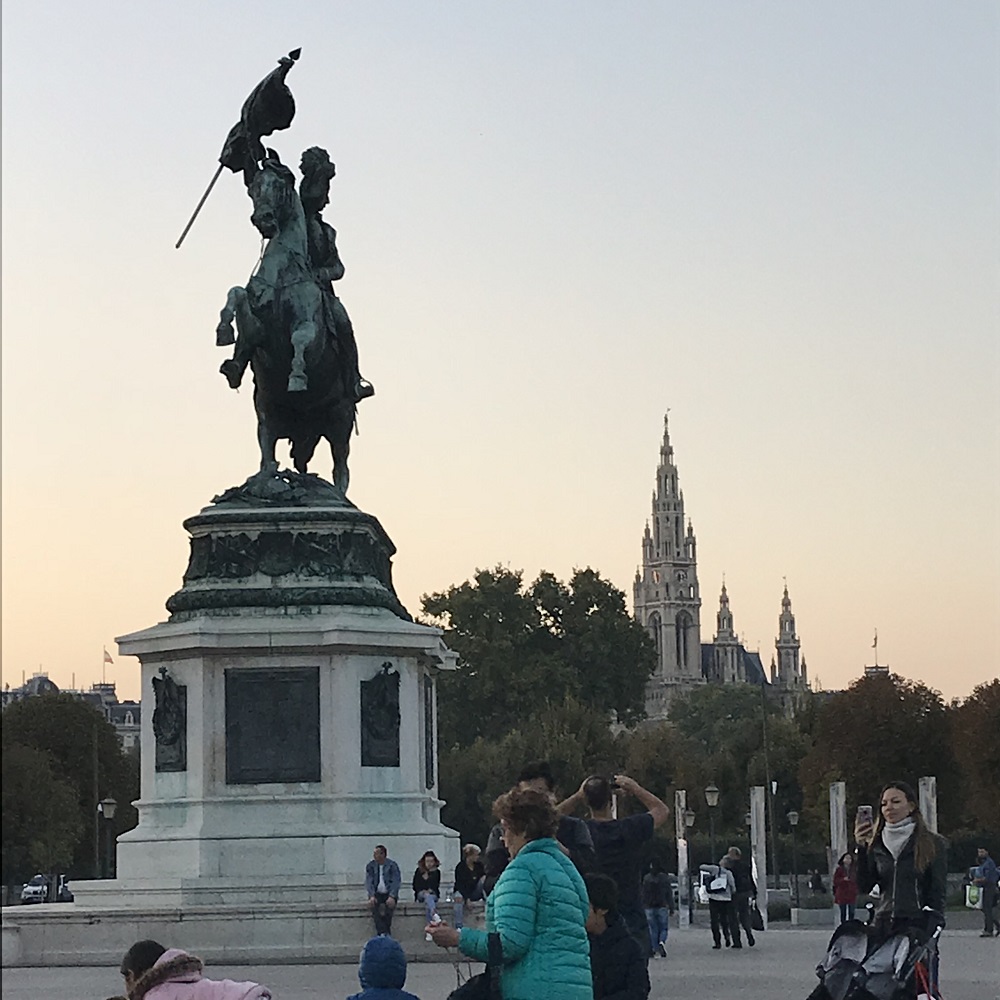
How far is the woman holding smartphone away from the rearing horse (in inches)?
701

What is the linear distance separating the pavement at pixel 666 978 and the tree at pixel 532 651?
71647 mm

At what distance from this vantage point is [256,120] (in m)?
31.6

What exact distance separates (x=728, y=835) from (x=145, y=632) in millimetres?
77069

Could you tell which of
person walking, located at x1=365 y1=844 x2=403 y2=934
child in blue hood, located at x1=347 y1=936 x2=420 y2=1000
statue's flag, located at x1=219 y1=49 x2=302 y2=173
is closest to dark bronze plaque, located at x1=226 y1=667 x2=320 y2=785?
person walking, located at x1=365 y1=844 x2=403 y2=934

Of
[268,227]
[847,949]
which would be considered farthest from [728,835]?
[847,949]

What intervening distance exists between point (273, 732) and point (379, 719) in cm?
125

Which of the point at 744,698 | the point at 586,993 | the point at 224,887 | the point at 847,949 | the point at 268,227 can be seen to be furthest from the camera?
the point at 744,698

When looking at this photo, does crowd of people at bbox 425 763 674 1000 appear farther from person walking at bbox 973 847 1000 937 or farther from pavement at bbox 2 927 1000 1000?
person walking at bbox 973 847 1000 937

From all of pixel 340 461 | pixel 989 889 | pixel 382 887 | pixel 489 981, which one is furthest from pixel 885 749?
pixel 489 981

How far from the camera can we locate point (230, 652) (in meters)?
28.1

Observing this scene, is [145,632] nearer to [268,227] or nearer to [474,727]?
[268,227]

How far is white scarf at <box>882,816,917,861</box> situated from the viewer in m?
12.8

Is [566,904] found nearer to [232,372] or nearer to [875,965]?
[875,965]


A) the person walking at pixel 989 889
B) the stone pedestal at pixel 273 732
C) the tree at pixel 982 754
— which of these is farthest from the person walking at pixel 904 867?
the tree at pixel 982 754
